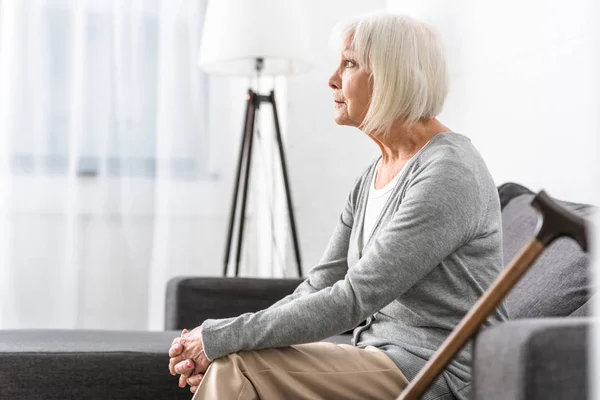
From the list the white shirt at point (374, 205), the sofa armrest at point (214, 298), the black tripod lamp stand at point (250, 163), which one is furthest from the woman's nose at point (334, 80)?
the black tripod lamp stand at point (250, 163)

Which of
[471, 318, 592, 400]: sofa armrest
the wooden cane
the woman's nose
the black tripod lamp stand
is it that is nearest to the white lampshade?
the black tripod lamp stand

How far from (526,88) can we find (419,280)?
3.14 ft

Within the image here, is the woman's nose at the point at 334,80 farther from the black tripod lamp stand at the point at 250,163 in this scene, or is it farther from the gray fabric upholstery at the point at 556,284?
the black tripod lamp stand at the point at 250,163

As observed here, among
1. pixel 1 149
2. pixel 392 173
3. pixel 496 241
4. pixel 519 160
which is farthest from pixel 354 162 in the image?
pixel 496 241

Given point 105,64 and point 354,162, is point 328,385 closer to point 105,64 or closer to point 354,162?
point 354,162

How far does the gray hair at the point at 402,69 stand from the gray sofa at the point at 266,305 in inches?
15.1

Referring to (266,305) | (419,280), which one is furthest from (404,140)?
(266,305)

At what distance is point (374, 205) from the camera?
6.09 feet

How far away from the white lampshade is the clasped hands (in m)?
1.64

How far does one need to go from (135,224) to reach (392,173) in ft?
6.95

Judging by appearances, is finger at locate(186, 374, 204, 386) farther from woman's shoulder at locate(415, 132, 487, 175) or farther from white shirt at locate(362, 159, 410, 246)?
woman's shoulder at locate(415, 132, 487, 175)

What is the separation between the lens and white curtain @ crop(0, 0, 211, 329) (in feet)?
12.0

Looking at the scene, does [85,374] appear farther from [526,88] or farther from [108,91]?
[108,91]

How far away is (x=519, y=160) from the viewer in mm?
2404
